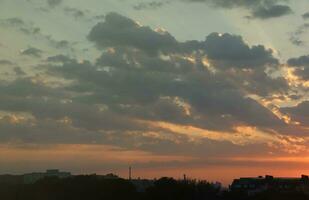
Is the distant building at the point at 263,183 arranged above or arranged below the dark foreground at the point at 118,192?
above

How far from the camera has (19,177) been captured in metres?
182

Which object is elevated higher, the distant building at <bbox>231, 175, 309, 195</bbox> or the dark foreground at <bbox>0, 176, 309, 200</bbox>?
the distant building at <bbox>231, 175, 309, 195</bbox>

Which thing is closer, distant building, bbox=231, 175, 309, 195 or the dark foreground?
the dark foreground

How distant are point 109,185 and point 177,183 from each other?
11525 mm

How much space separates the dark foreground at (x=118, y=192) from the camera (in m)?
94.9

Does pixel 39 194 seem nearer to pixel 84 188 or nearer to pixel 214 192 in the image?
pixel 84 188

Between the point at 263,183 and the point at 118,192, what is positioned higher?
the point at 263,183

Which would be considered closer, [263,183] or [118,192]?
[118,192]

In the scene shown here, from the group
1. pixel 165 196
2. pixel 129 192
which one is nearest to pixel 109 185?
pixel 129 192

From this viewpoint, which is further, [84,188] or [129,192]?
[84,188]

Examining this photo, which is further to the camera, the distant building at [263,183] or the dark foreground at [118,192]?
the distant building at [263,183]

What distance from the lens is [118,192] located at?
9550cm

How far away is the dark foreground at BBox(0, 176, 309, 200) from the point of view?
94875 mm

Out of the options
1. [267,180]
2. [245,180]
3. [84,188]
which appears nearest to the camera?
[84,188]
